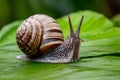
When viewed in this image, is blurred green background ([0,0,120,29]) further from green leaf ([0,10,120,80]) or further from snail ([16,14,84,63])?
snail ([16,14,84,63])

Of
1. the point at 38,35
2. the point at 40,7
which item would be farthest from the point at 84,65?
the point at 40,7

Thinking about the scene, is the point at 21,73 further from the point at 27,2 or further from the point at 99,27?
the point at 27,2

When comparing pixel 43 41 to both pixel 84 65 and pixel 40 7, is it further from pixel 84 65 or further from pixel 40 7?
pixel 40 7

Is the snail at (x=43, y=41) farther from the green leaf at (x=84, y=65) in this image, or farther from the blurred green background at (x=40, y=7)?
the blurred green background at (x=40, y=7)

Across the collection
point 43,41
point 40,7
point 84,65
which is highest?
point 40,7

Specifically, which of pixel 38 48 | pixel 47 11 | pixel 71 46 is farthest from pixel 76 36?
pixel 47 11

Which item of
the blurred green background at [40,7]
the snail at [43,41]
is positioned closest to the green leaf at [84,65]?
the snail at [43,41]

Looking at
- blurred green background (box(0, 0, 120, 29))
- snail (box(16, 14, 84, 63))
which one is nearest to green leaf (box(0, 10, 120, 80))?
snail (box(16, 14, 84, 63))

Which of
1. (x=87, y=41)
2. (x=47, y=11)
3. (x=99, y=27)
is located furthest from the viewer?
(x=47, y=11)
